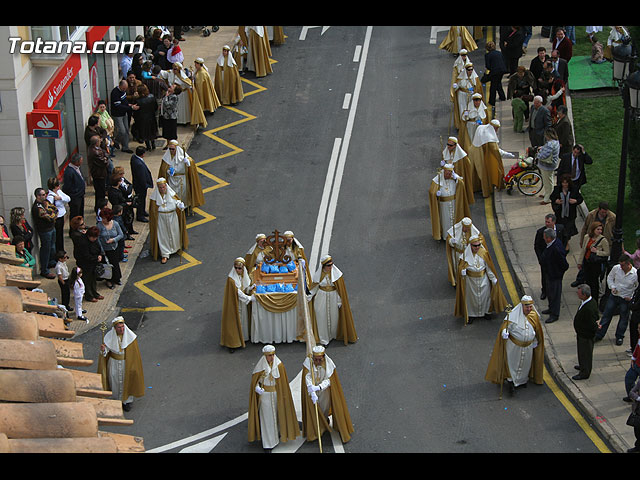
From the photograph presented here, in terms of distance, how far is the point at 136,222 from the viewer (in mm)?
21750

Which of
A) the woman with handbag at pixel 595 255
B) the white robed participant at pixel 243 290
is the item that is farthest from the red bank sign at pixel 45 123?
the woman with handbag at pixel 595 255

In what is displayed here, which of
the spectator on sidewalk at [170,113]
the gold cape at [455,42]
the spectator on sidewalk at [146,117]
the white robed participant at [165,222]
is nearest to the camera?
the white robed participant at [165,222]

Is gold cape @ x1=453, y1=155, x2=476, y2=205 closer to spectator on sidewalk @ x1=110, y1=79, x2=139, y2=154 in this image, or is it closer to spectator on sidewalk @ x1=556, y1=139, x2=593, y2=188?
spectator on sidewalk @ x1=556, y1=139, x2=593, y2=188

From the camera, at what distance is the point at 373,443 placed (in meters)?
14.8

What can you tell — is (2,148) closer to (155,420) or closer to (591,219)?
(155,420)

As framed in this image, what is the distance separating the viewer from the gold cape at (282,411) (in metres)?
14.4

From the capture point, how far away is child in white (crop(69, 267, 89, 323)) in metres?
17.9

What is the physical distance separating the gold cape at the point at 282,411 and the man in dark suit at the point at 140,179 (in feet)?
26.1

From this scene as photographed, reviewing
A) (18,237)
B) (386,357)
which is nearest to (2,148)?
(18,237)

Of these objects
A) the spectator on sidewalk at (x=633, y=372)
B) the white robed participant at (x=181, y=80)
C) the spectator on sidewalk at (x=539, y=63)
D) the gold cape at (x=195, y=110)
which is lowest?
the spectator on sidewalk at (x=633, y=372)

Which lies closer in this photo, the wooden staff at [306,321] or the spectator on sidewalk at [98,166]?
the wooden staff at [306,321]

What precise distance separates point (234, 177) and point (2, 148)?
6.41 metres

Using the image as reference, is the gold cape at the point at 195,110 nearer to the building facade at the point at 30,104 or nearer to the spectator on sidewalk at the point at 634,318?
the building facade at the point at 30,104

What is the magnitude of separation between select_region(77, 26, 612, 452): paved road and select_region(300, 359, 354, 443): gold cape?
22 cm
